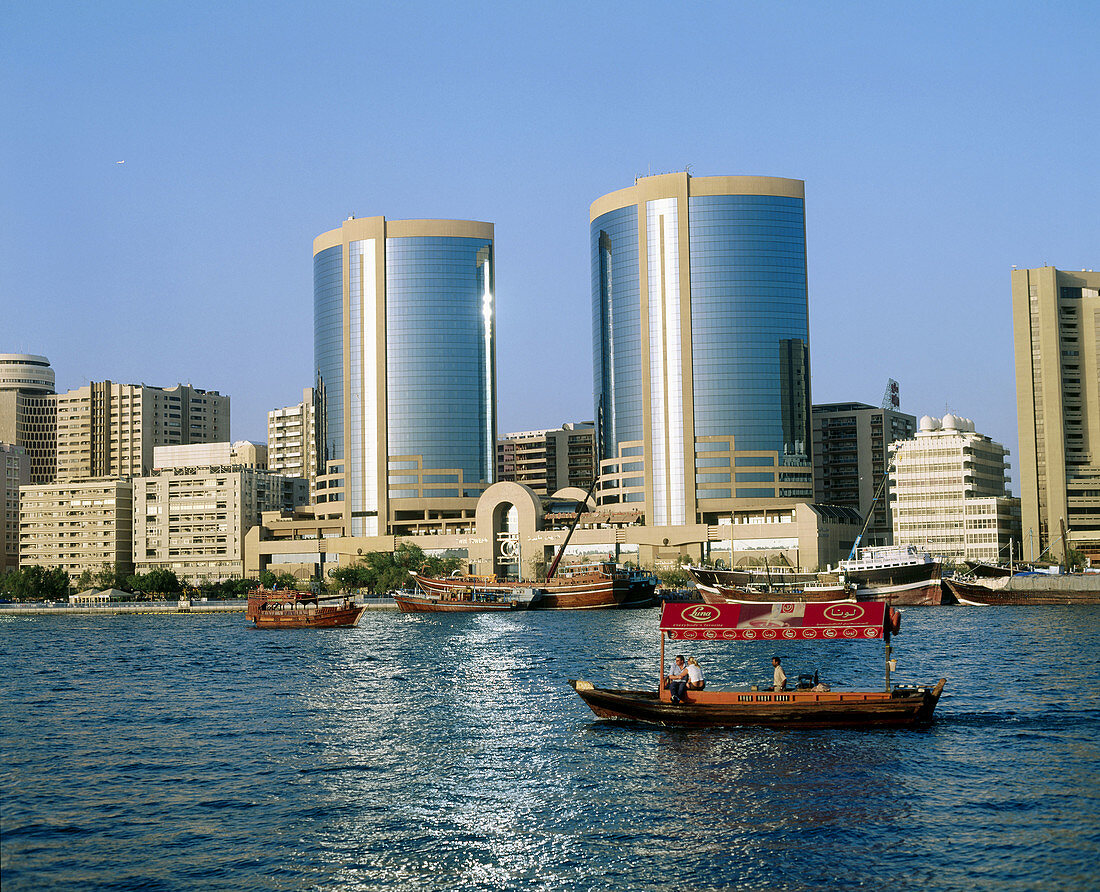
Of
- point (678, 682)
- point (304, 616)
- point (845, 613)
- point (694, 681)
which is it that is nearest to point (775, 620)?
point (845, 613)

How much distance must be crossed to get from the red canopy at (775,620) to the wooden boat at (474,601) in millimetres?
131578

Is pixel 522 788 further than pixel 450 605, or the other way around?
pixel 450 605

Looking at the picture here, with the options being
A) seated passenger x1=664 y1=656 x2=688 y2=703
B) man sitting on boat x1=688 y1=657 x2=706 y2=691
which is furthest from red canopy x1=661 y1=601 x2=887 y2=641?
man sitting on boat x1=688 y1=657 x2=706 y2=691

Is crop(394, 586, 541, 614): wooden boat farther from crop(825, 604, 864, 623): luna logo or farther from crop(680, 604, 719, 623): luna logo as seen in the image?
crop(825, 604, 864, 623): luna logo

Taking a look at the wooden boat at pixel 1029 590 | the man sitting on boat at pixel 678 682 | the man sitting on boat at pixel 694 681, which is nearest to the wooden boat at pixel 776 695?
the man sitting on boat at pixel 678 682

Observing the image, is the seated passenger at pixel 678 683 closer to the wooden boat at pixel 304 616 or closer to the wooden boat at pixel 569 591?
the wooden boat at pixel 304 616

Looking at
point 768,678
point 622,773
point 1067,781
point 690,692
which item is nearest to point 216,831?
point 622,773

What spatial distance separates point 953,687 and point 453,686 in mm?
30794

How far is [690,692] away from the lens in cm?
5806

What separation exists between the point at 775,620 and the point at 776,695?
Answer: 13.8 feet

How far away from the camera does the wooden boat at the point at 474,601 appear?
192 m

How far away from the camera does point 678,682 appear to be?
57.9m

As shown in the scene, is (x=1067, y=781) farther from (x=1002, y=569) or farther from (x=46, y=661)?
(x=1002, y=569)

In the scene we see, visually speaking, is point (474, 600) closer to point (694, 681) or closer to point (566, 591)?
point (566, 591)
